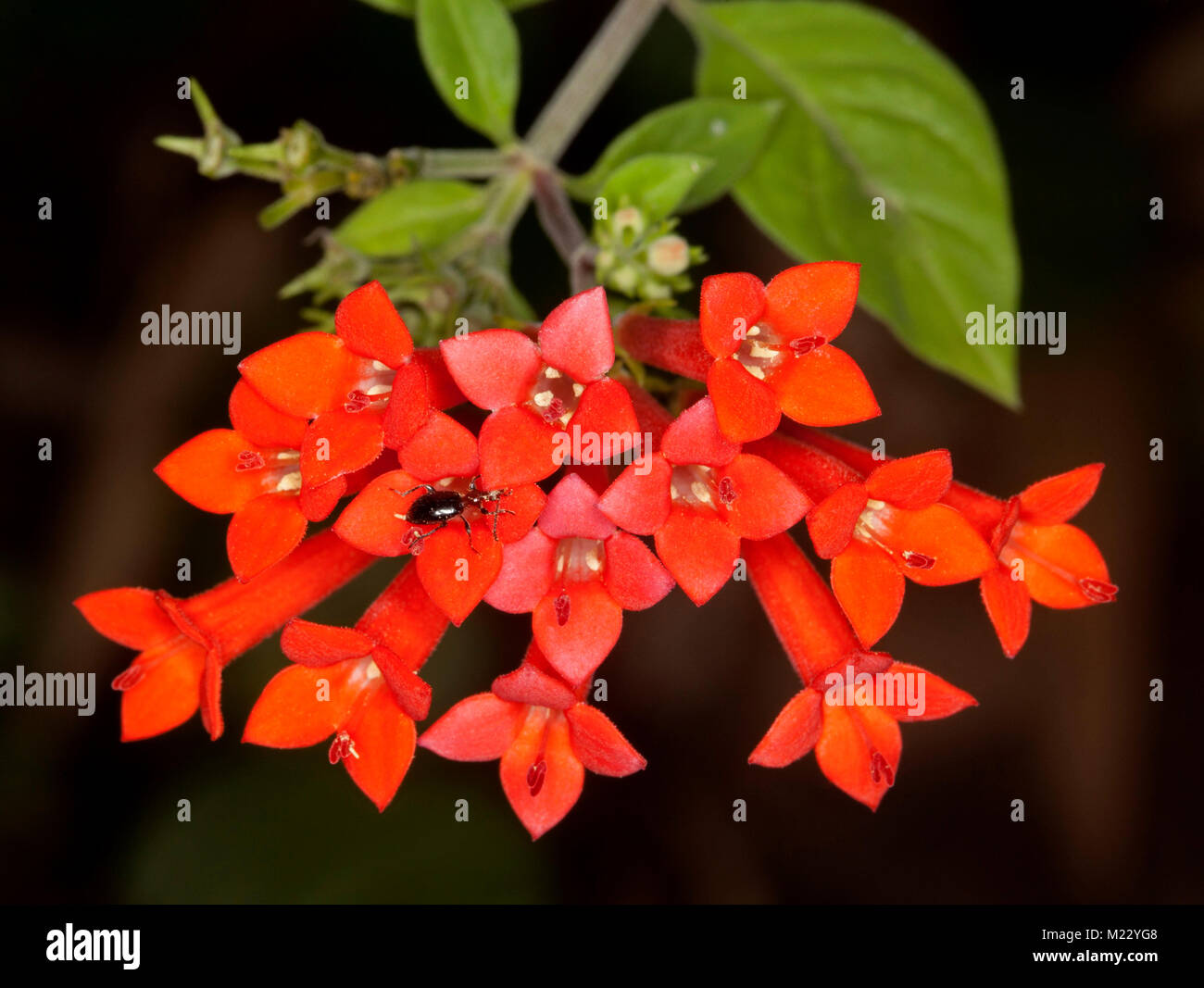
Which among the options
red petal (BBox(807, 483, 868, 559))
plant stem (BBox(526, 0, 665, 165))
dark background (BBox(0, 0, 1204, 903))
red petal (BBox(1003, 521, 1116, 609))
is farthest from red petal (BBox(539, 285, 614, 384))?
dark background (BBox(0, 0, 1204, 903))

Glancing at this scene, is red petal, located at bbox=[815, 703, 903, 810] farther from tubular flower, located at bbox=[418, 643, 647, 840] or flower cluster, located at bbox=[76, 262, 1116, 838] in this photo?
tubular flower, located at bbox=[418, 643, 647, 840]

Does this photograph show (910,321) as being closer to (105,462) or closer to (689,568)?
(689,568)

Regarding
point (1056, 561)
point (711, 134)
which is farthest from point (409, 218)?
point (1056, 561)

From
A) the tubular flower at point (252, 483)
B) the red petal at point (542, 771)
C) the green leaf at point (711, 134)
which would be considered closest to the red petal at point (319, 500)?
the tubular flower at point (252, 483)

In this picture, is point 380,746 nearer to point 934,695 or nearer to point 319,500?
point 319,500

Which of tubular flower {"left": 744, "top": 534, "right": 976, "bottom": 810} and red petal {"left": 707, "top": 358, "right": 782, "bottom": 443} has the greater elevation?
red petal {"left": 707, "top": 358, "right": 782, "bottom": 443}

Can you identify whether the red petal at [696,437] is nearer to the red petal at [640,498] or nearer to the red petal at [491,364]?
the red petal at [640,498]
